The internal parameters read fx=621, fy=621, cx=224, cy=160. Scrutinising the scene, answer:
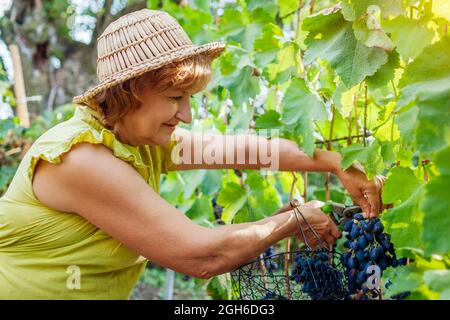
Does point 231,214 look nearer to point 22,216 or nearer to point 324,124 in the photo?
point 324,124

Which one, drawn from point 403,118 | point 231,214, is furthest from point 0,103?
point 403,118

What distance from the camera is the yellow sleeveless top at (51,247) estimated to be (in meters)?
1.78

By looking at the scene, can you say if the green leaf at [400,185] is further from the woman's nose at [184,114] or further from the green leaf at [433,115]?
the woman's nose at [184,114]

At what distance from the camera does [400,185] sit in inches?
58.1

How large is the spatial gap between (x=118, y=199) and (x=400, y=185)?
0.72m

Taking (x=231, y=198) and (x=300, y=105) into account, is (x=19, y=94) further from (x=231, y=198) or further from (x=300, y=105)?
(x=300, y=105)

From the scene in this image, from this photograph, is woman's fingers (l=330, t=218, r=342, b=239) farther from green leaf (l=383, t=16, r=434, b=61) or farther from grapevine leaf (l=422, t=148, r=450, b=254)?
grapevine leaf (l=422, t=148, r=450, b=254)

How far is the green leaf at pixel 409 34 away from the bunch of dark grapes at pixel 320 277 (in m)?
0.65

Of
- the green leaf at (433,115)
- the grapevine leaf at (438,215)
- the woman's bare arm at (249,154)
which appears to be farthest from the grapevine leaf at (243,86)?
the grapevine leaf at (438,215)

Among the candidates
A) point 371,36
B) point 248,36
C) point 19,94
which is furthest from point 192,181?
point 19,94

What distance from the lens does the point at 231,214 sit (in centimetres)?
258

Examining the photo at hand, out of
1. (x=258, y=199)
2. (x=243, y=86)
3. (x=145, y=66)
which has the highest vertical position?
(x=243, y=86)

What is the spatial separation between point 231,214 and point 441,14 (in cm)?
143

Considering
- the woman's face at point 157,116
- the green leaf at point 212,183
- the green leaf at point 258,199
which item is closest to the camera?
the woman's face at point 157,116
